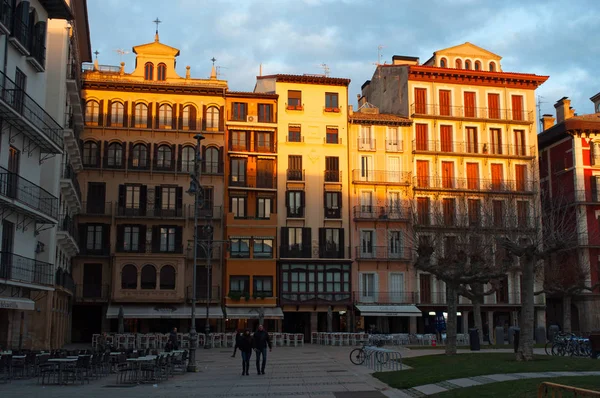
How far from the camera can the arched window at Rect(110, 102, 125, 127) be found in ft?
183

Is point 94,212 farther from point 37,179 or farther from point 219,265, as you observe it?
point 37,179

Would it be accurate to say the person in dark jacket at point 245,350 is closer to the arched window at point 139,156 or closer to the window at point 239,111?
the arched window at point 139,156

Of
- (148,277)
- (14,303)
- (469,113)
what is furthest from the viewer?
(469,113)

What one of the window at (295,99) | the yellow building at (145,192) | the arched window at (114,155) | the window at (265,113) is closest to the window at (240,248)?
the yellow building at (145,192)

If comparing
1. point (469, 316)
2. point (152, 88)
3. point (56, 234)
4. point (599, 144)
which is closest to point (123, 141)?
point (152, 88)

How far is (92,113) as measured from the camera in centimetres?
5562

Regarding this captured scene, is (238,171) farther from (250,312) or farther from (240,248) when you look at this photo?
(250,312)

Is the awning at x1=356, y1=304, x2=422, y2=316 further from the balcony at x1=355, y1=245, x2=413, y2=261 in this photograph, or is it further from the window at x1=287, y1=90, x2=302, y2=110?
the window at x1=287, y1=90, x2=302, y2=110

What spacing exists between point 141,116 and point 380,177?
2117cm

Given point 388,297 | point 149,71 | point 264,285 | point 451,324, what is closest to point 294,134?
point 149,71

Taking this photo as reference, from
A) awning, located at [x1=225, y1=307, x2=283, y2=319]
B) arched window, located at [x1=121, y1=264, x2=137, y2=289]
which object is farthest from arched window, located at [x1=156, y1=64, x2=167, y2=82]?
awning, located at [x1=225, y1=307, x2=283, y2=319]

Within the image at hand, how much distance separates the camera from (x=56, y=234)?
1505 inches

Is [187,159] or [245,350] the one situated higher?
[187,159]

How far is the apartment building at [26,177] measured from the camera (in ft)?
94.0
